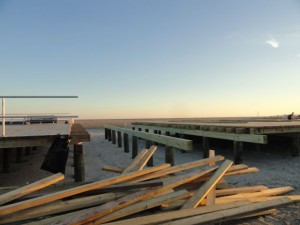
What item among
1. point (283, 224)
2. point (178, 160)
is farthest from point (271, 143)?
point (283, 224)

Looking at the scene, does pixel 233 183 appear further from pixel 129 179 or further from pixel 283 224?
pixel 129 179

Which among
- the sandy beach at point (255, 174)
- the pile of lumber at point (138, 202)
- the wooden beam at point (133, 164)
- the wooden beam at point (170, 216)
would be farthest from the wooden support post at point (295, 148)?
the wooden beam at point (170, 216)

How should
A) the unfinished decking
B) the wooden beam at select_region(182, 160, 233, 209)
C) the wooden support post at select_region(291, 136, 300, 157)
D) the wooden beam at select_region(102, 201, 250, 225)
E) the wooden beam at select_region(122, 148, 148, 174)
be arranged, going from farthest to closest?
1. the wooden support post at select_region(291, 136, 300, 157)
2. the unfinished decking
3. the wooden beam at select_region(122, 148, 148, 174)
4. the wooden beam at select_region(182, 160, 233, 209)
5. the wooden beam at select_region(102, 201, 250, 225)

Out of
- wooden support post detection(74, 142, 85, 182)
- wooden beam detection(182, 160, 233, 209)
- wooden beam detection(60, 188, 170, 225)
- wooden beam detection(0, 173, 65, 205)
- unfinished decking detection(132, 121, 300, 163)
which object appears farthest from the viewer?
unfinished decking detection(132, 121, 300, 163)

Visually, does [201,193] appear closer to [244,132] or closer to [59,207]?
[59,207]

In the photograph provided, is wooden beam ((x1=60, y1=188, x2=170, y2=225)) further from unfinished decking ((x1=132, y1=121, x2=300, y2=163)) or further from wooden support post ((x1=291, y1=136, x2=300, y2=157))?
wooden support post ((x1=291, y1=136, x2=300, y2=157))

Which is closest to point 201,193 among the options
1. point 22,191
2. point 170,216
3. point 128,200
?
point 170,216

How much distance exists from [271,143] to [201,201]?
392 inches

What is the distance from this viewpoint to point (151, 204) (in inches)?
152

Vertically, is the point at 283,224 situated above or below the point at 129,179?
below

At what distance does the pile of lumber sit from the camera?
3586 millimetres

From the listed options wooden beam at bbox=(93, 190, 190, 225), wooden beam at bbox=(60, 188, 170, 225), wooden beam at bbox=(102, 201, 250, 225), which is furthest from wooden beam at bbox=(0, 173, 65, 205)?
wooden beam at bbox=(102, 201, 250, 225)

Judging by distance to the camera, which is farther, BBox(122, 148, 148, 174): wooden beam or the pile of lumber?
BBox(122, 148, 148, 174): wooden beam

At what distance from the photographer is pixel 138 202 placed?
3916 millimetres
